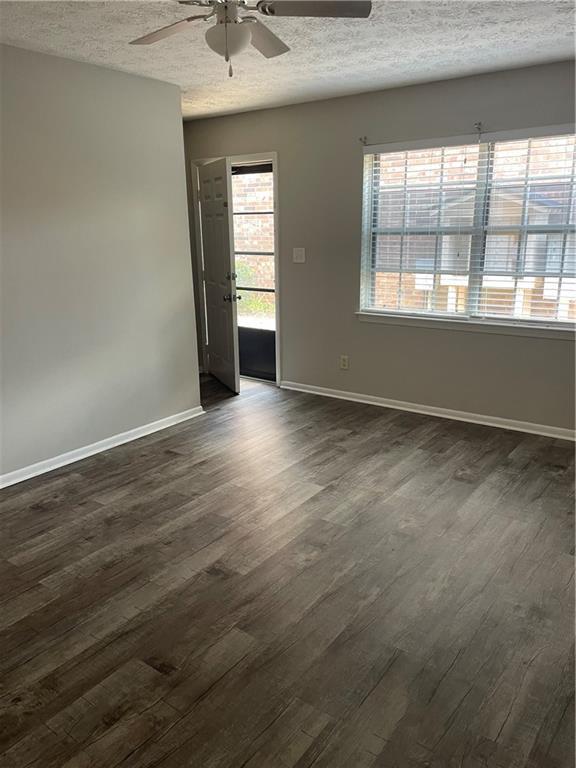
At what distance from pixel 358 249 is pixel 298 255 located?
60cm

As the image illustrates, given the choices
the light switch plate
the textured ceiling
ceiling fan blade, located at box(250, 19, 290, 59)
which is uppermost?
the textured ceiling

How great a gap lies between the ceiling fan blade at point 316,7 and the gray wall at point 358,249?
2218 mm

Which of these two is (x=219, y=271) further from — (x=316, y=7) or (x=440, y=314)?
(x=316, y=7)

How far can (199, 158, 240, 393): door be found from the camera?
4.94m

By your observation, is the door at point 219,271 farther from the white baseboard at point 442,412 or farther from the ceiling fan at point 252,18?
the ceiling fan at point 252,18

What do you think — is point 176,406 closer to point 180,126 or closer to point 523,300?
point 180,126

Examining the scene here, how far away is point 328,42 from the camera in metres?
3.05

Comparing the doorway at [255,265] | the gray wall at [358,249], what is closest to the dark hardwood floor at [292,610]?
the gray wall at [358,249]

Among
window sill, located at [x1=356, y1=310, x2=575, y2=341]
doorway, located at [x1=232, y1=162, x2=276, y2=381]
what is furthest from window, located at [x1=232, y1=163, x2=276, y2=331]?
window sill, located at [x1=356, y1=310, x2=575, y2=341]

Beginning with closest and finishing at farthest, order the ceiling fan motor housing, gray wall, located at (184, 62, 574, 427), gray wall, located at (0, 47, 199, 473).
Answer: the ceiling fan motor housing → gray wall, located at (0, 47, 199, 473) → gray wall, located at (184, 62, 574, 427)

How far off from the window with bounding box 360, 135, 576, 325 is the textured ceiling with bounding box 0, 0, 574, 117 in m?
0.57

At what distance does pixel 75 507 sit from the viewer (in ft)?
10.3

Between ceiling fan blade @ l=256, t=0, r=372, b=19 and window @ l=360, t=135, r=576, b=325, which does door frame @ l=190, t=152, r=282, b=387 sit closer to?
window @ l=360, t=135, r=576, b=325

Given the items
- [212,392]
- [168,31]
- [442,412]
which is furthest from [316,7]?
[212,392]
